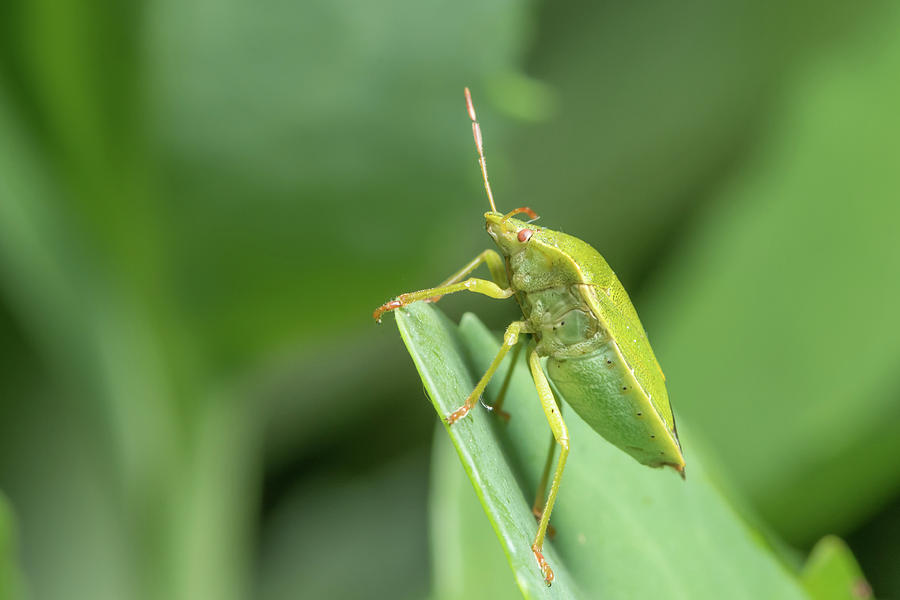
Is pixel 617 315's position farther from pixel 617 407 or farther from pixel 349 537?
pixel 349 537

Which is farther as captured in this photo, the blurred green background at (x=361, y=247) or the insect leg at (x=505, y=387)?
the blurred green background at (x=361, y=247)

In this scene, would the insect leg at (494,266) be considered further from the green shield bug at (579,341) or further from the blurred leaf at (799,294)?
the blurred leaf at (799,294)

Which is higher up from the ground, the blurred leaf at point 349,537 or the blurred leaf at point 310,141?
the blurred leaf at point 310,141

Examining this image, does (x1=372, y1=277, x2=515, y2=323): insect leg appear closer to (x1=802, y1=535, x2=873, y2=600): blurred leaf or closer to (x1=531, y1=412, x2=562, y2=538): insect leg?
(x1=531, y1=412, x2=562, y2=538): insect leg

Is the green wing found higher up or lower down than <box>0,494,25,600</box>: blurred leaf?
higher up

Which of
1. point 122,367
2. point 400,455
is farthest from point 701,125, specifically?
point 122,367

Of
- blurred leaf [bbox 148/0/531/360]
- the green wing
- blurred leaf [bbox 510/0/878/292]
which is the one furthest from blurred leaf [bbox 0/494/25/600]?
blurred leaf [bbox 510/0/878/292]

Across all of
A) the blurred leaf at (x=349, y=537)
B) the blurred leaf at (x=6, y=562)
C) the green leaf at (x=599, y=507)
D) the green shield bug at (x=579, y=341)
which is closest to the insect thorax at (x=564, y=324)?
the green shield bug at (x=579, y=341)

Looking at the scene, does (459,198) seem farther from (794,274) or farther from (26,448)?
(26,448)

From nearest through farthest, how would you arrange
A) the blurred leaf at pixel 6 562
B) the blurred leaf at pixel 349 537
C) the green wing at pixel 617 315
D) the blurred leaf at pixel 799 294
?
the blurred leaf at pixel 6 562
the green wing at pixel 617 315
the blurred leaf at pixel 799 294
the blurred leaf at pixel 349 537
